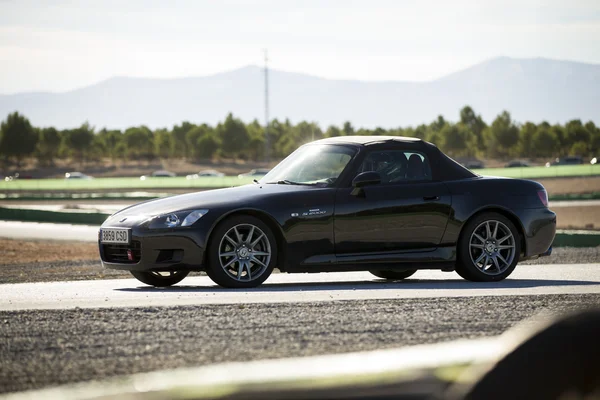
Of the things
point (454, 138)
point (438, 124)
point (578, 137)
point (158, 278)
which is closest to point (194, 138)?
point (454, 138)

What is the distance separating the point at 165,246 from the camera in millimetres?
10727

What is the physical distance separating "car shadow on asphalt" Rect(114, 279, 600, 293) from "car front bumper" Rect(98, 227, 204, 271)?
0.29 metres

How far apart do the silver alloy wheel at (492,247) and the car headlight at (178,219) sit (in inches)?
125

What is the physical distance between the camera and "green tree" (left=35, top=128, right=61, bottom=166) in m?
143

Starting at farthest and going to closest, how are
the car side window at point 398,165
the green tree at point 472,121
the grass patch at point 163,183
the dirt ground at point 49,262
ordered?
the green tree at point 472,121 < the grass patch at point 163,183 < the dirt ground at point 49,262 < the car side window at point 398,165

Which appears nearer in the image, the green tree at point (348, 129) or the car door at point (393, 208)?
the car door at point (393, 208)

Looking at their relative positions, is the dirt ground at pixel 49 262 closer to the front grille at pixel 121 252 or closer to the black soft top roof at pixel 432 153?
the front grille at pixel 121 252

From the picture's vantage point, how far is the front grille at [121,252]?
1089 centimetres

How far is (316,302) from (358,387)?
22.3 ft

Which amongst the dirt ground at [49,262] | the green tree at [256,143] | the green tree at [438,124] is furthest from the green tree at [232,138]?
the dirt ground at [49,262]

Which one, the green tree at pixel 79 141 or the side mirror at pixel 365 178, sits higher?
the green tree at pixel 79 141

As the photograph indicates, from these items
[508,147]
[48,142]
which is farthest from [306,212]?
[508,147]

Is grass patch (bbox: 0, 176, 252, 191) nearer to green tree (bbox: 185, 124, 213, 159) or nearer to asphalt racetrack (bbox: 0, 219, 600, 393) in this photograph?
asphalt racetrack (bbox: 0, 219, 600, 393)

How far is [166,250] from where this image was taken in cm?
1078
